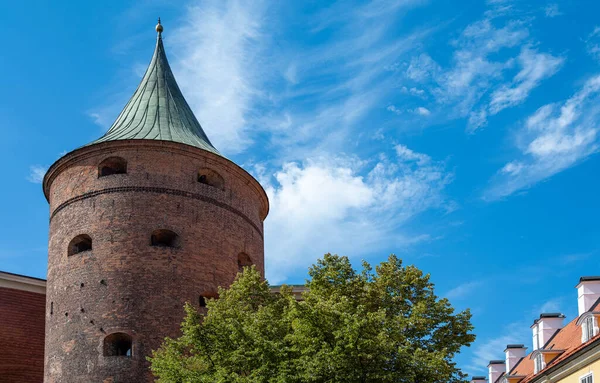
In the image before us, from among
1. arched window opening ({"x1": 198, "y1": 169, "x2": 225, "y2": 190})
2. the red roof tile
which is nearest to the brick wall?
arched window opening ({"x1": 198, "y1": 169, "x2": 225, "y2": 190})

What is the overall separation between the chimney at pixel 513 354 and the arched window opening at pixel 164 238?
12954 millimetres

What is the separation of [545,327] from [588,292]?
3730 millimetres

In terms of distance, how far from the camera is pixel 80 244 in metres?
26.2

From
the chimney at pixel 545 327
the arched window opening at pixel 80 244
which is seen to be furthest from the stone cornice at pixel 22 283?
the chimney at pixel 545 327

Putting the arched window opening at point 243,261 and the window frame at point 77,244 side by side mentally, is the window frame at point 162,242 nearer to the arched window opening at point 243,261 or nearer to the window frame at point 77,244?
the window frame at point 77,244

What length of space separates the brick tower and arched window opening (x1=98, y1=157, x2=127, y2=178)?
0.13ft

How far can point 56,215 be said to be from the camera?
2697cm

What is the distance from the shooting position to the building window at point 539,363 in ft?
79.4

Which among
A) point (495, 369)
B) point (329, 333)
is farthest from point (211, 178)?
point (495, 369)

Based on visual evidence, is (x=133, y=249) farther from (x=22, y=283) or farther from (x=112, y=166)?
(x=22, y=283)

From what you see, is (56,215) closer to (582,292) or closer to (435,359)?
(435,359)

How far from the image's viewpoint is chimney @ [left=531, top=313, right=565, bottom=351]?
26.7 m

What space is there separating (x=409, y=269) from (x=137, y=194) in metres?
9.16

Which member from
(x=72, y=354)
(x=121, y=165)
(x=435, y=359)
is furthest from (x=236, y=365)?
(x=121, y=165)
